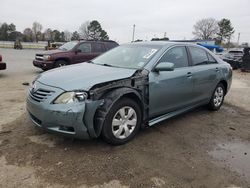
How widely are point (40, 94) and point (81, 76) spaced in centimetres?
63

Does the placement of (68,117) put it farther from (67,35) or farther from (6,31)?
(67,35)

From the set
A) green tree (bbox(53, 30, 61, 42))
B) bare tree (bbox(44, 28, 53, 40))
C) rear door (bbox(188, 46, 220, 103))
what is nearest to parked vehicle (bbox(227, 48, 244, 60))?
rear door (bbox(188, 46, 220, 103))

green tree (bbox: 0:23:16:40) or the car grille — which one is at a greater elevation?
green tree (bbox: 0:23:16:40)

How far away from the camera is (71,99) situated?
133 inches

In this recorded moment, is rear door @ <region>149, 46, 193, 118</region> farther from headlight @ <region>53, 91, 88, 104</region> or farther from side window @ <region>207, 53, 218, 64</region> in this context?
headlight @ <region>53, 91, 88, 104</region>

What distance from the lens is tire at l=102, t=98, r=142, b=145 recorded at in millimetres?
3573

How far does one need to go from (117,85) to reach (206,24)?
8650 cm

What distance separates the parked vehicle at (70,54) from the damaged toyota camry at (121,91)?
6.52m

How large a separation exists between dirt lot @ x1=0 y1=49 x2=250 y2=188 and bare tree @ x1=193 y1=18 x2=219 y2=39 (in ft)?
271

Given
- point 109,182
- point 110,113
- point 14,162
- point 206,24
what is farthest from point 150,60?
point 206,24

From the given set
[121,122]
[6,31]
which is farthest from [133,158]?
[6,31]

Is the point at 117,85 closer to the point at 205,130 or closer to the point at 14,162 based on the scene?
the point at 14,162

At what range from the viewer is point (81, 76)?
12.2 feet

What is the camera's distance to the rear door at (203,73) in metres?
5.10
